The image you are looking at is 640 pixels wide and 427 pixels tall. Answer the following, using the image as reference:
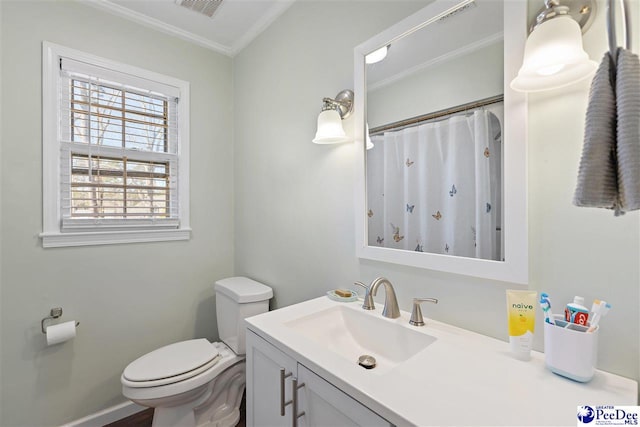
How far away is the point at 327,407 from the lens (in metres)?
0.79

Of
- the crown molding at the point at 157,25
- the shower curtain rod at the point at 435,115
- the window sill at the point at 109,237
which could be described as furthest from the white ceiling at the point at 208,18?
the window sill at the point at 109,237

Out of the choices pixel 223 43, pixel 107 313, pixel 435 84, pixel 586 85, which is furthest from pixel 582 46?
pixel 107 313

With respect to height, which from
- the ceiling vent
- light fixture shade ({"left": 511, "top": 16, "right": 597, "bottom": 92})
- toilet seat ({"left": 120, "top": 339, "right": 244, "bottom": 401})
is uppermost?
the ceiling vent

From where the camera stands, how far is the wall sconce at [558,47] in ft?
2.42

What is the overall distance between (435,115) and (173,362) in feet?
5.56

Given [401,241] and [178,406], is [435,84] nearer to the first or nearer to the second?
[401,241]

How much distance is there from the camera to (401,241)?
3.91ft

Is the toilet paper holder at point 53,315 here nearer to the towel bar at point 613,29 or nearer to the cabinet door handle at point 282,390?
the cabinet door handle at point 282,390

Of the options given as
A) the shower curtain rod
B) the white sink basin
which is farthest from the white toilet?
the shower curtain rod

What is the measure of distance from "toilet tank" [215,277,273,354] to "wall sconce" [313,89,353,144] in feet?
3.16

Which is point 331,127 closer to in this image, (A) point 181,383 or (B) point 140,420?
(A) point 181,383

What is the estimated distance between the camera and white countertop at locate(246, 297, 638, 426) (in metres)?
0.60

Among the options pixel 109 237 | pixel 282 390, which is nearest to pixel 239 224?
Answer: pixel 109 237

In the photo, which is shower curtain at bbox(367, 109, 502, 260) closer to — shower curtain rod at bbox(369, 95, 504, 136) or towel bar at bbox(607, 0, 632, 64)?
shower curtain rod at bbox(369, 95, 504, 136)
